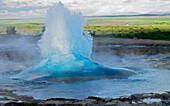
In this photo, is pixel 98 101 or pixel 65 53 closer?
pixel 98 101

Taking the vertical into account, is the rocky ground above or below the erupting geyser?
below

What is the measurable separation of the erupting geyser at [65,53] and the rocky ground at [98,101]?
8.75 ft

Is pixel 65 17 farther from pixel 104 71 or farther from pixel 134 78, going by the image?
pixel 134 78

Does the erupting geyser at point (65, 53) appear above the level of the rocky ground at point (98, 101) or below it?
above

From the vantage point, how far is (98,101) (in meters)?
8.09

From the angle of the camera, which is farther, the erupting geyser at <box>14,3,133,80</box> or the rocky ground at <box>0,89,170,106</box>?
the erupting geyser at <box>14,3,133,80</box>

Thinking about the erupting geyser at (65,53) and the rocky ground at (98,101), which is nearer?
the rocky ground at (98,101)

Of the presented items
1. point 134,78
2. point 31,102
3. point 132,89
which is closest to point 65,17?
point 134,78

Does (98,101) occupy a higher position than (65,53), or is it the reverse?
(65,53)

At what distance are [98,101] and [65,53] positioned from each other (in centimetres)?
402

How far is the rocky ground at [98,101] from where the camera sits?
781 centimetres

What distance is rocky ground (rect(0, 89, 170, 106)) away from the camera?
7809 millimetres

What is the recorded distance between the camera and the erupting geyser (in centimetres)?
1131

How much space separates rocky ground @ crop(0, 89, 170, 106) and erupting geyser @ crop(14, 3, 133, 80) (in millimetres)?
2666
